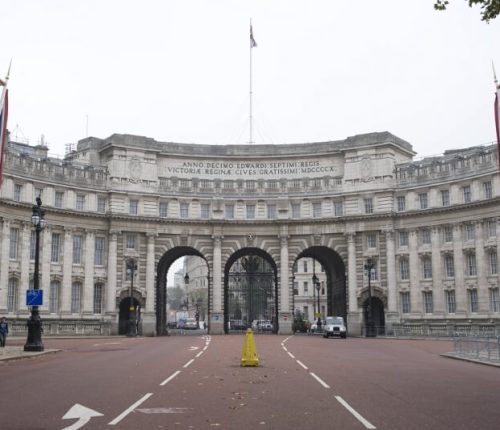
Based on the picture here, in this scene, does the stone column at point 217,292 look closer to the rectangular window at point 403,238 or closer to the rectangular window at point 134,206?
the rectangular window at point 134,206

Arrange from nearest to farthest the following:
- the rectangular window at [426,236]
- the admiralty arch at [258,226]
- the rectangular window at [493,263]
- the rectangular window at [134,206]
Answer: the rectangular window at [493,263] < the admiralty arch at [258,226] < the rectangular window at [426,236] < the rectangular window at [134,206]

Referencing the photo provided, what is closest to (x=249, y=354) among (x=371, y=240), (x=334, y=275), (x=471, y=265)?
(x=471, y=265)

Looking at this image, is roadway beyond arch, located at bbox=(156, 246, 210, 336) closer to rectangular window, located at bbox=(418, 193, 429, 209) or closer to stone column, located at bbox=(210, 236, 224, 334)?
stone column, located at bbox=(210, 236, 224, 334)

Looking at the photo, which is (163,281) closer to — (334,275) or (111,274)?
(111,274)

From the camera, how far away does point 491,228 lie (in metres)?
61.4

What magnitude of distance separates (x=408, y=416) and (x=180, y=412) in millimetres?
4602

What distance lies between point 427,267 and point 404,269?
103 inches

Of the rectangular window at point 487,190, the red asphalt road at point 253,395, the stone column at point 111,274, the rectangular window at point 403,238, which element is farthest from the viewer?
the rectangular window at point 403,238

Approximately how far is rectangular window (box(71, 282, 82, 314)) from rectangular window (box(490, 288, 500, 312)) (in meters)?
40.5

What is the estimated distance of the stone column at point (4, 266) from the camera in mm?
58312

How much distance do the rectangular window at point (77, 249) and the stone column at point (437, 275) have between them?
1425 inches

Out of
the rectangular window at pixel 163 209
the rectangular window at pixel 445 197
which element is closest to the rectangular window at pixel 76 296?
the rectangular window at pixel 163 209

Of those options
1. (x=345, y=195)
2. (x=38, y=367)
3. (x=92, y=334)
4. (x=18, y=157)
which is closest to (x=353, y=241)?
(x=345, y=195)

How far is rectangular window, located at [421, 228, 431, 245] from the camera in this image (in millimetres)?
66875
